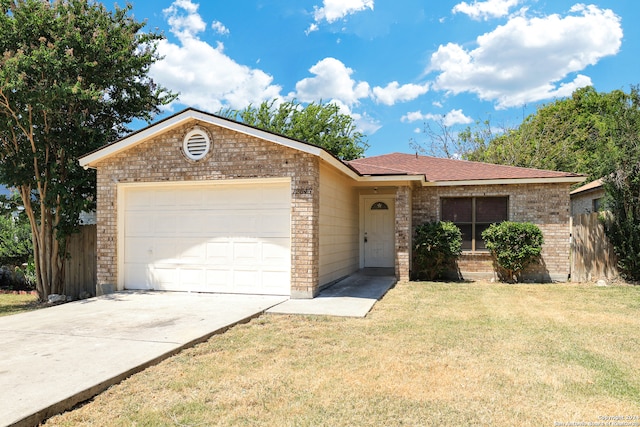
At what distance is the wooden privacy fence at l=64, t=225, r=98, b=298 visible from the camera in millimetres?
10414

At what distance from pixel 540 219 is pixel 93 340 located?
11.0 m

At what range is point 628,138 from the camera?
34.3 ft

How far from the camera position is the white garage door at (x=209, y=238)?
8.38 metres

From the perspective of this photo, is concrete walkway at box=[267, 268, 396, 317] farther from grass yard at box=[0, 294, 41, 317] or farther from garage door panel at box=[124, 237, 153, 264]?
grass yard at box=[0, 294, 41, 317]

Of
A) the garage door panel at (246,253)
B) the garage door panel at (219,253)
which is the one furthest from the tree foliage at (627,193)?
the garage door panel at (219,253)

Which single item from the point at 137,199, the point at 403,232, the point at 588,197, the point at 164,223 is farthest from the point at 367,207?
the point at 588,197

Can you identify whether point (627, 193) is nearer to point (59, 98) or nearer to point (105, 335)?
point (105, 335)

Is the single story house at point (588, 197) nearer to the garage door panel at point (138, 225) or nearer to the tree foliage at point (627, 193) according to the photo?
the tree foliage at point (627, 193)

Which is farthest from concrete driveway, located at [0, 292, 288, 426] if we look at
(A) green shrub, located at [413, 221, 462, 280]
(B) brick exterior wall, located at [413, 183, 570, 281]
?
(B) brick exterior wall, located at [413, 183, 570, 281]

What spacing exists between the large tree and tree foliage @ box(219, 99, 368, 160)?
18.4 m

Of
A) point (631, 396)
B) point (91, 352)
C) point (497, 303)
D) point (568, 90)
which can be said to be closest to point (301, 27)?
point (497, 303)

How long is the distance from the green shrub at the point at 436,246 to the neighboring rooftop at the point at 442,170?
4.88 ft

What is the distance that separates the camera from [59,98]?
866cm

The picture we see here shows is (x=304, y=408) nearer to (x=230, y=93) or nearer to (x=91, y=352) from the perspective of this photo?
(x=91, y=352)
